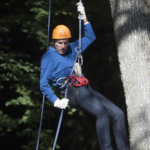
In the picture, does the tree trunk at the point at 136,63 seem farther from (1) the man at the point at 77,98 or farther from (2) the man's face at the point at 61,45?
(2) the man's face at the point at 61,45

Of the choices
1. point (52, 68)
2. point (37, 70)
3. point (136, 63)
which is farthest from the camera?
point (37, 70)

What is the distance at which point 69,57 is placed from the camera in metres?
2.97

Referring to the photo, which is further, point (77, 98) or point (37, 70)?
point (37, 70)

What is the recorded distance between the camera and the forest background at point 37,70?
562 centimetres

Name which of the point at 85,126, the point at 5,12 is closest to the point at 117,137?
the point at 5,12

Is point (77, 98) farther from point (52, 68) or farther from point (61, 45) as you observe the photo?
Answer: point (61, 45)

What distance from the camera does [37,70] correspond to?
6.25m

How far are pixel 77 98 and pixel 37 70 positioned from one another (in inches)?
144

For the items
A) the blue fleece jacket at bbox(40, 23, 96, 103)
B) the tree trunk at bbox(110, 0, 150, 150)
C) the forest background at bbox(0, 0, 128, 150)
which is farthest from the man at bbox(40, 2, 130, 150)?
the forest background at bbox(0, 0, 128, 150)

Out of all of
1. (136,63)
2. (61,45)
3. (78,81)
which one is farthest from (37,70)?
(136,63)

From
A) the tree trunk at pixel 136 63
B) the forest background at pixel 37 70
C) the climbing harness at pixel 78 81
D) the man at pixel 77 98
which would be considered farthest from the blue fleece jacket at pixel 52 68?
the forest background at pixel 37 70

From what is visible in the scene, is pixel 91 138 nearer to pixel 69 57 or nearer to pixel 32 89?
pixel 32 89

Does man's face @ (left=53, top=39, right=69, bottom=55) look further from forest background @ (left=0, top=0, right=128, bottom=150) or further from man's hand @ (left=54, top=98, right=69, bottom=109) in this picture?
forest background @ (left=0, top=0, right=128, bottom=150)

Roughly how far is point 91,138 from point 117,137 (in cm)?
552
